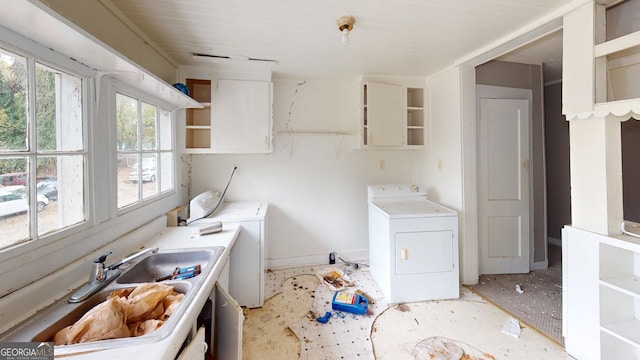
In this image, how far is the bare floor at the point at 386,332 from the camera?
168 cm

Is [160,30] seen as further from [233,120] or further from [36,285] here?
[36,285]

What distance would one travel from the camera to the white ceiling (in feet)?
4.94

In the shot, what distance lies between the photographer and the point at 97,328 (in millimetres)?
838

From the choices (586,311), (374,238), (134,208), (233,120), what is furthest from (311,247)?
(586,311)

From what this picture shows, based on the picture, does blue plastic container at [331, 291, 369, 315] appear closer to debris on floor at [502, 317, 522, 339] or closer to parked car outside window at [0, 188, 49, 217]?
debris on floor at [502, 317, 522, 339]

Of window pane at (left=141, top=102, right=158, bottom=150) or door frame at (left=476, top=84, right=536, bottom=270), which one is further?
door frame at (left=476, top=84, right=536, bottom=270)

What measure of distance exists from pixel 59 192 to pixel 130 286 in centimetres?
56

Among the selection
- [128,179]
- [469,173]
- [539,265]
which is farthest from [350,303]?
[539,265]

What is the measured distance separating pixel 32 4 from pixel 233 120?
5.91 ft

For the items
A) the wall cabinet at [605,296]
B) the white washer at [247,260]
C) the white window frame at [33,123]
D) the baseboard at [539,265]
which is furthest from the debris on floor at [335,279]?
the baseboard at [539,265]

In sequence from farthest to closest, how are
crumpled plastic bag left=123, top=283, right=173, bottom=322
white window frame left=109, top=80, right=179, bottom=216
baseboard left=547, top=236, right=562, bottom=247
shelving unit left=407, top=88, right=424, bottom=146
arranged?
1. baseboard left=547, top=236, right=562, bottom=247
2. shelving unit left=407, top=88, right=424, bottom=146
3. white window frame left=109, top=80, right=179, bottom=216
4. crumpled plastic bag left=123, top=283, right=173, bottom=322

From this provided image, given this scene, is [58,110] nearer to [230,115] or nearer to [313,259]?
[230,115]

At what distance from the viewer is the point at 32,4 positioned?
2.22 feet

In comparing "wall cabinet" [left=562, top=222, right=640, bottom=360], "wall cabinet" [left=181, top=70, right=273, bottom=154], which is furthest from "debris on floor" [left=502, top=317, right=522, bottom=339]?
"wall cabinet" [left=181, top=70, right=273, bottom=154]
